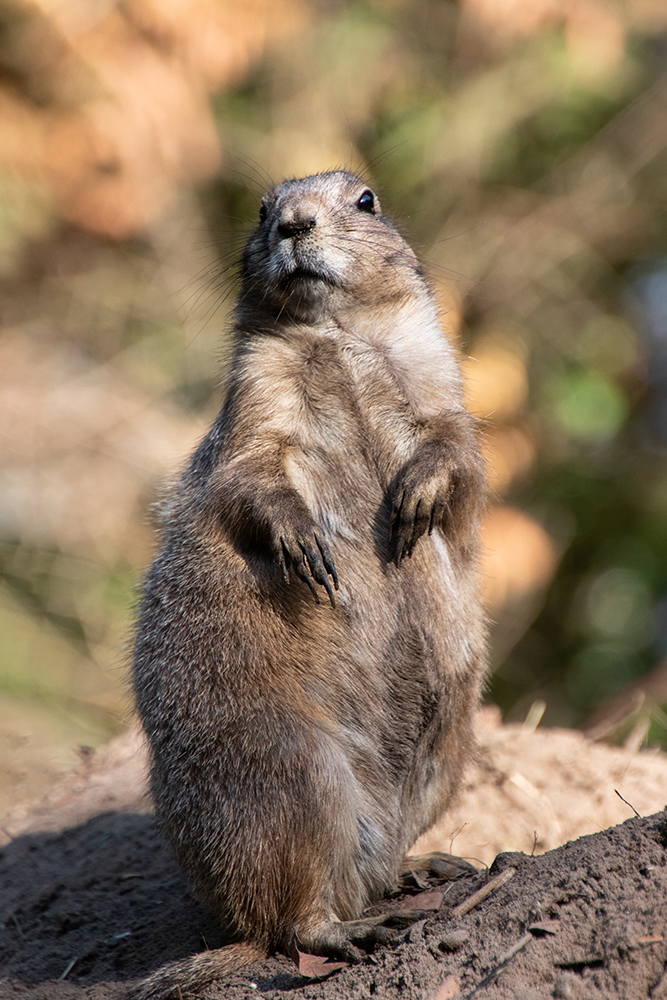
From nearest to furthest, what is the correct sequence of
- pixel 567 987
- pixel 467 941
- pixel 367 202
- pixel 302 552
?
pixel 567 987 < pixel 467 941 < pixel 302 552 < pixel 367 202

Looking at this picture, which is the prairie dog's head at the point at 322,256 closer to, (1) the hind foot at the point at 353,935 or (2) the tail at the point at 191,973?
(1) the hind foot at the point at 353,935

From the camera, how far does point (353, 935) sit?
3.61 metres

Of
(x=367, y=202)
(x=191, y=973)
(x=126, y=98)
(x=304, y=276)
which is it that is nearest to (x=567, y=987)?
(x=191, y=973)

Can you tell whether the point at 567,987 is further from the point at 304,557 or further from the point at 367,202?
the point at 367,202

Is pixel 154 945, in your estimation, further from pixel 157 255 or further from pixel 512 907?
pixel 157 255

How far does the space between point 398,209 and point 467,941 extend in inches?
315

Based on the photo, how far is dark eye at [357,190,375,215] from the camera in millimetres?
5332

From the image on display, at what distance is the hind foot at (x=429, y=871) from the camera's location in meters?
4.30

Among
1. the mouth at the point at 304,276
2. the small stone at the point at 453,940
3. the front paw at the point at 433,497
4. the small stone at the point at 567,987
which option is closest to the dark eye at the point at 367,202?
the mouth at the point at 304,276

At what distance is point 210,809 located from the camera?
3.89 m

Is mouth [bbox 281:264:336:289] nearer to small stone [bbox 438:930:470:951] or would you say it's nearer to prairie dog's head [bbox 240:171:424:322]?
prairie dog's head [bbox 240:171:424:322]

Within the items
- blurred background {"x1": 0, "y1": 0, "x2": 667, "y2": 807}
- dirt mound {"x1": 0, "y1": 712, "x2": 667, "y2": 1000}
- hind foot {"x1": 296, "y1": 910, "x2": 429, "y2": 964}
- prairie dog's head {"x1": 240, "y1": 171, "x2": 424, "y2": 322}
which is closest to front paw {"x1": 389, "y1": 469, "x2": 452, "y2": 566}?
prairie dog's head {"x1": 240, "y1": 171, "x2": 424, "y2": 322}

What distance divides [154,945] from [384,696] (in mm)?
1801

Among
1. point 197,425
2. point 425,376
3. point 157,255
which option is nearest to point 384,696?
point 425,376
